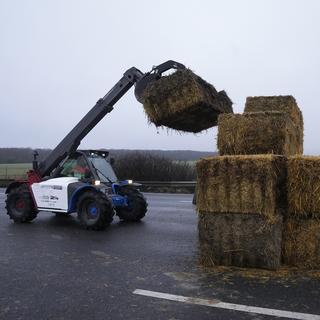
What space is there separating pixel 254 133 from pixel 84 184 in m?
4.50

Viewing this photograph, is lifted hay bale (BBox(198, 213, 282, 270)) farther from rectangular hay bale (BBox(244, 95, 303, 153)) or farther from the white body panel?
the white body panel

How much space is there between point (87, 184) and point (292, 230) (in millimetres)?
5159

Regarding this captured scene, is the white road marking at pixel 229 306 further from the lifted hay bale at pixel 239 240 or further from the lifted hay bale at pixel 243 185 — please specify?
the lifted hay bale at pixel 243 185

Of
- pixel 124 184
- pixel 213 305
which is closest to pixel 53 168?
pixel 124 184

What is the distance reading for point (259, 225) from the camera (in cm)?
662

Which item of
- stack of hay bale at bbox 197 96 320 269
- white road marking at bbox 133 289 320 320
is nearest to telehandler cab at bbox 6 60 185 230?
stack of hay bale at bbox 197 96 320 269

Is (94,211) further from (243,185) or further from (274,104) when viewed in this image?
(243,185)

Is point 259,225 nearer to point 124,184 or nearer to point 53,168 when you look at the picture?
point 124,184

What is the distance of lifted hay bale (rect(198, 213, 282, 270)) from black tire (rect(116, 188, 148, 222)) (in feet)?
15.9

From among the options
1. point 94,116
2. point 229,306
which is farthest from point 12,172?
point 229,306

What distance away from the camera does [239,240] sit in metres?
6.77

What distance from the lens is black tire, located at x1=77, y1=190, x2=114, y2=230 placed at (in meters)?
10.2

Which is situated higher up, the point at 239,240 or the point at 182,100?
the point at 182,100

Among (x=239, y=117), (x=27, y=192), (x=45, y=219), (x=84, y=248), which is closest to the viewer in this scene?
(x=239, y=117)
